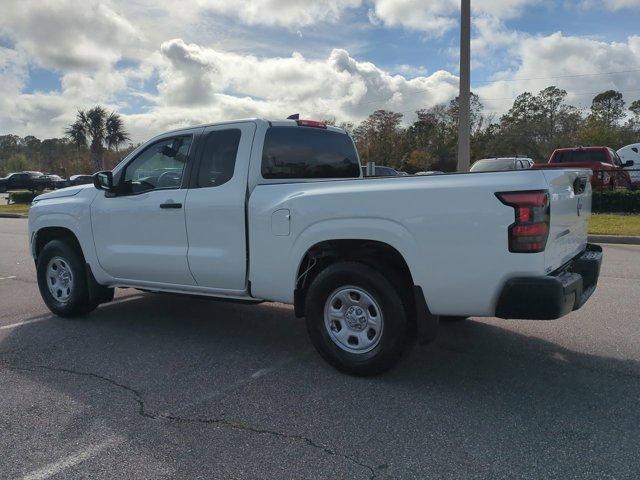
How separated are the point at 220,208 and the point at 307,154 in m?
1.05

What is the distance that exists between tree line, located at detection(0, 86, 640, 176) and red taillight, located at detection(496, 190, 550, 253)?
55429 millimetres

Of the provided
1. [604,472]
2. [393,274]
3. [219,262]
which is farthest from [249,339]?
[604,472]

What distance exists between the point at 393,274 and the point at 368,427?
111 centimetres

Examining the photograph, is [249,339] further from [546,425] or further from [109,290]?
[546,425]

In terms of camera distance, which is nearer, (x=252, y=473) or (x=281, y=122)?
(x=252, y=473)

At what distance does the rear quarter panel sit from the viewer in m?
3.45

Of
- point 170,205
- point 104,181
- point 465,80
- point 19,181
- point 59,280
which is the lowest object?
point 59,280

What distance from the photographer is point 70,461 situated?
3.03 metres

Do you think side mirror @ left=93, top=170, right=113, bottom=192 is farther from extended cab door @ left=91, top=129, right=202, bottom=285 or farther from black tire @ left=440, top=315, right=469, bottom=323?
black tire @ left=440, top=315, right=469, bottom=323

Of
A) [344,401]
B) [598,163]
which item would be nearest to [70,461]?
[344,401]

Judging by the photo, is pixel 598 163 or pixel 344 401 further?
pixel 598 163

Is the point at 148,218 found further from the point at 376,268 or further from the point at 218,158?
the point at 376,268

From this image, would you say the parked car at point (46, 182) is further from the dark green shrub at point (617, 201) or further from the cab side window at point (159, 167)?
the cab side window at point (159, 167)

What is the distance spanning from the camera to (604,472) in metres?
2.82
